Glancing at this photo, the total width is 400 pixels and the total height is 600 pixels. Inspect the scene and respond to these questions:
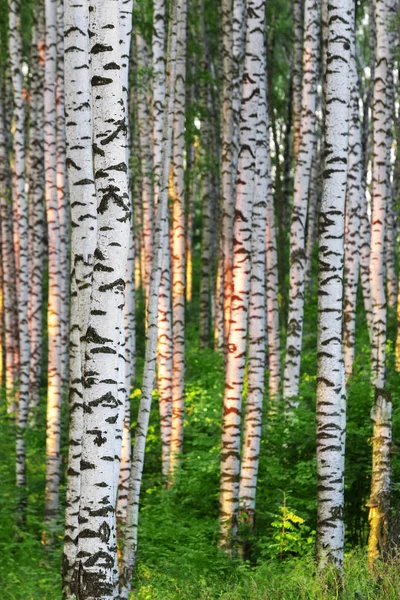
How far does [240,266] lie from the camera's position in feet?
32.0

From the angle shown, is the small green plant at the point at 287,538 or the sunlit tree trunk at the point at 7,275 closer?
the small green plant at the point at 287,538

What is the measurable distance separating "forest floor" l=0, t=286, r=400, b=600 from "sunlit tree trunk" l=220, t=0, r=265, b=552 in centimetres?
42

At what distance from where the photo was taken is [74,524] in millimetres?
8055

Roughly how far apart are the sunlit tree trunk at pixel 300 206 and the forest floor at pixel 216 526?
0.52m

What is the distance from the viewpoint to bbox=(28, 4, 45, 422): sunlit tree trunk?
15453 mm

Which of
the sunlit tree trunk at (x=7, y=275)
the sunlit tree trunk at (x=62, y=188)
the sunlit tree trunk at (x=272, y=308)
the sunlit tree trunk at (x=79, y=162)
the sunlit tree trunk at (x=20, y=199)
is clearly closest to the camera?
the sunlit tree trunk at (x=79, y=162)

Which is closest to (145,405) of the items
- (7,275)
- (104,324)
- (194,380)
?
Answer: (104,324)

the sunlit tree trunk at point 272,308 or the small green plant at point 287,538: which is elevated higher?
the sunlit tree trunk at point 272,308

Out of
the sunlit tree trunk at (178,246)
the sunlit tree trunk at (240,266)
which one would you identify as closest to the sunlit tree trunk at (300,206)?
the sunlit tree trunk at (178,246)

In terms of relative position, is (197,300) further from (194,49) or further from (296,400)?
(296,400)

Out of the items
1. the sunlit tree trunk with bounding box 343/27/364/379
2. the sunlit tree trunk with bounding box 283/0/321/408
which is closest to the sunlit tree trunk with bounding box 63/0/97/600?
the sunlit tree trunk with bounding box 283/0/321/408

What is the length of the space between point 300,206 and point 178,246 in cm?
224

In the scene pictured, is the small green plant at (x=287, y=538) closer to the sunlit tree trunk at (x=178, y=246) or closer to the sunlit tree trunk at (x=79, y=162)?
the sunlit tree trunk at (x=79, y=162)

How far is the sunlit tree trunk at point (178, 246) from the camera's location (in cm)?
1309
